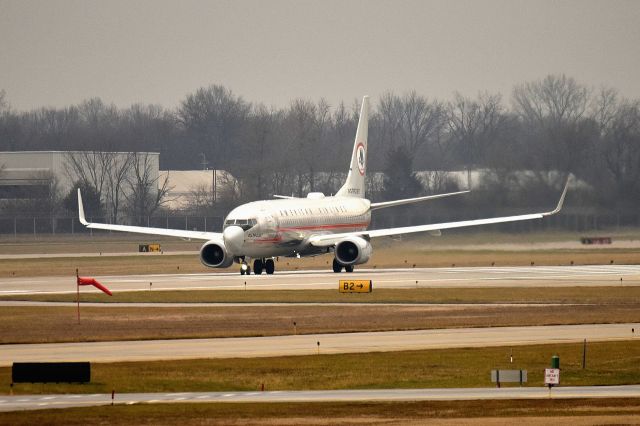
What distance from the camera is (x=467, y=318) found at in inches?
2158

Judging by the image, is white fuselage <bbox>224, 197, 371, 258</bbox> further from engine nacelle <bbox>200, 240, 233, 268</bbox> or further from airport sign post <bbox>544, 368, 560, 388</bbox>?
Result: airport sign post <bbox>544, 368, 560, 388</bbox>

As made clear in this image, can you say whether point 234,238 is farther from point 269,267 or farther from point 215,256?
point 269,267

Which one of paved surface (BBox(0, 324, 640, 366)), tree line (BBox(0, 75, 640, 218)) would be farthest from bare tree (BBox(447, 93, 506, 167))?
paved surface (BBox(0, 324, 640, 366))

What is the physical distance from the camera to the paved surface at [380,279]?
7162cm

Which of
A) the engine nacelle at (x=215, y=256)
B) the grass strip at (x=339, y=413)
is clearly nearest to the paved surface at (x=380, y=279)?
the engine nacelle at (x=215, y=256)

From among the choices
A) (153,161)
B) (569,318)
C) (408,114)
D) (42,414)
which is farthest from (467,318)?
(408,114)

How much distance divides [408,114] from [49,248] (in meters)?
81.6

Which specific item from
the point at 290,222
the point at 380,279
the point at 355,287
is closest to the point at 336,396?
the point at 355,287

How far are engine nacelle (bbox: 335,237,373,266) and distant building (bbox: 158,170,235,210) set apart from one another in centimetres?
5430

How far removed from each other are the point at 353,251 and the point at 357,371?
42.4 m

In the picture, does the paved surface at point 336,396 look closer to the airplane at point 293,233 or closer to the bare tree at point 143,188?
the airplane at point 293,233

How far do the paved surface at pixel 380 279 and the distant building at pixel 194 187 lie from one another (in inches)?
2163

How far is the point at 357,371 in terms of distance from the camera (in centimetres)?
3947

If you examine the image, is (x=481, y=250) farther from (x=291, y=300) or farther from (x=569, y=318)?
(x=569, y=318)
